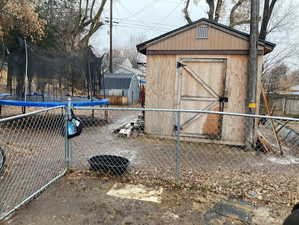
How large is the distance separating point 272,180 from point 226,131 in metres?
2.47

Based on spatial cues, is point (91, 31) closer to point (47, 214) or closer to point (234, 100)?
point (234, 100)

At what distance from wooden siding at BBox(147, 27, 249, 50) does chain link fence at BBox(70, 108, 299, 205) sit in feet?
5.98

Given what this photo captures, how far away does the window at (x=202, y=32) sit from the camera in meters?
6.04

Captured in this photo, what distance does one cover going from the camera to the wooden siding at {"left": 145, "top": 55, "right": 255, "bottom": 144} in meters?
5.96

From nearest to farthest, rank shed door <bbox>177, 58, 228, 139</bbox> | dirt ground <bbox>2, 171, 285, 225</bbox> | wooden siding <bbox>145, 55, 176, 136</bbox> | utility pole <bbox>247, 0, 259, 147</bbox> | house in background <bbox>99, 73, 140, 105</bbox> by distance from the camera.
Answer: dirt ground <bbox>2, 171, 285, 225</bbox>
utility pole <bbox>247, 0, 259, 147</bbox>
shed door <bbox>177, 58, 228, 139</bbox>
wooden siding <bbox>145, 55, 176, 136</bbox>
house in background <bbox>99, 73, 140, 105</bbox>

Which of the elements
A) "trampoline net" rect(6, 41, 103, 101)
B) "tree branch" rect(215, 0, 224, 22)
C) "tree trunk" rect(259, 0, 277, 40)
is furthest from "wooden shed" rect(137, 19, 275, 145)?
"tree branch" rect(215, 0, 224, 22)

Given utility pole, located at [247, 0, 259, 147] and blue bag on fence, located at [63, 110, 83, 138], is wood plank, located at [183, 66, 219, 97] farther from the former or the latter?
blue bag on fence, located at [63, 110, 83, 138]

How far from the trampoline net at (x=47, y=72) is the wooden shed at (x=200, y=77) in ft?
9.94

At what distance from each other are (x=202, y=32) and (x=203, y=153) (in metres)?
3.20

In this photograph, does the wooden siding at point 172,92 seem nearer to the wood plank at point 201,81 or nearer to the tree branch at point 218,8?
the wood plank at point 201,81

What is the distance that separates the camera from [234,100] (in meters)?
6.06

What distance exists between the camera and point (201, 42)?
6113mm

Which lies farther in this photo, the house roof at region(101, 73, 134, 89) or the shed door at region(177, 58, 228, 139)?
the house roof at region(101, 73, 134, 89)

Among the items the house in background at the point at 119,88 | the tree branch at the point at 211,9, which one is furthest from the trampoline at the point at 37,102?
the tree branch at the point at 211,9
